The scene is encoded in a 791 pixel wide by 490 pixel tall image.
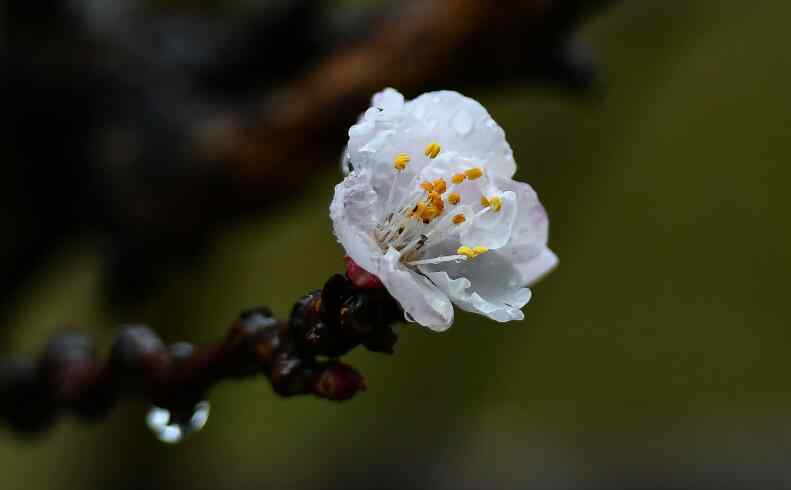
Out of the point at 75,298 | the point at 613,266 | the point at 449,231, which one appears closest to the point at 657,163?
the point at 613,266

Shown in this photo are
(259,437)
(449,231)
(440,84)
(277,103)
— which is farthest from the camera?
(259,437)

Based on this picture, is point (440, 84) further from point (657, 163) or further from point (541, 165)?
point (657, 163)

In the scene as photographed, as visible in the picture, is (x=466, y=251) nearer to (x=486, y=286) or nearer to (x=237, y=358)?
(x=486, y=286)

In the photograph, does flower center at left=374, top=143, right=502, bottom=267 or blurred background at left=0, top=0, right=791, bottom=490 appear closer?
flower center at left=374, top=143, right=502, bottom=267

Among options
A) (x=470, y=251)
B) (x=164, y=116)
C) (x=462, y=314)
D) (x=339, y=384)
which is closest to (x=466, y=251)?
(x=470, y=251)

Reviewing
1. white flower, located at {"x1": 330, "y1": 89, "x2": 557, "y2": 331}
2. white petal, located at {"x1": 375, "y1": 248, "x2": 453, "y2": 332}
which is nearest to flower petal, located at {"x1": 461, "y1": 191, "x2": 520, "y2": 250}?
white flower, located at {"x1": 330, "y1": 89, "x2": 557, "y2": 331}

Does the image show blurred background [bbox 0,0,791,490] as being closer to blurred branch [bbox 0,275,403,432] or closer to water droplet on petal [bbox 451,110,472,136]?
blurred branch [bbox 0,275,403,432]

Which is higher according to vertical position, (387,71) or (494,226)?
(387,71)
